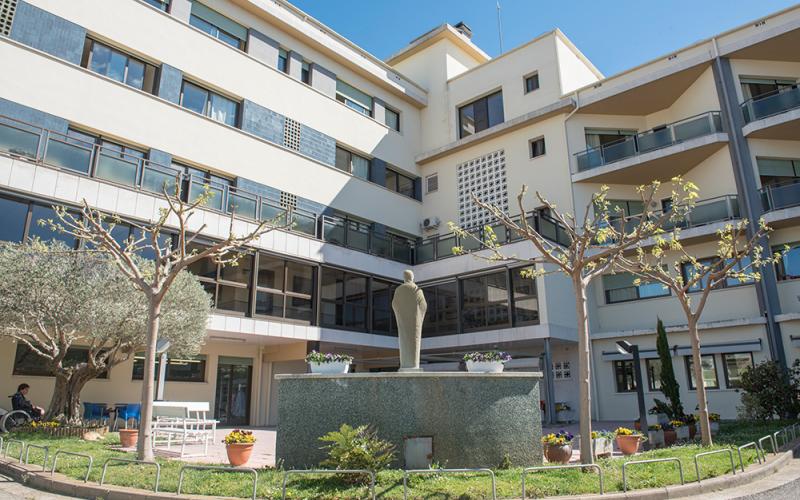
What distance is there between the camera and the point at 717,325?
1922 cm

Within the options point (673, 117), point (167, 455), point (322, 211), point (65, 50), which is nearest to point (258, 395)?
point (322, 211)

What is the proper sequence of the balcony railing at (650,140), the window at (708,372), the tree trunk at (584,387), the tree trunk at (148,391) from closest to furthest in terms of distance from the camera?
1. the tree trunk at (584,387)
2. the tree trunk at (148,391)
3. the window at (708,372)
4. the balcony railing at (650,140)

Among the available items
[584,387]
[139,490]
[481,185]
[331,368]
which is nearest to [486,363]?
[584,387]

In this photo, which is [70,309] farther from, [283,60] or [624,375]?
[624,375]

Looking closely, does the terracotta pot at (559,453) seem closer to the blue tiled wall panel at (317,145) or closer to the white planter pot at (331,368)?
the white planter pot at (331,368)

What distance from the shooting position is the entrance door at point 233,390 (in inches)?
765

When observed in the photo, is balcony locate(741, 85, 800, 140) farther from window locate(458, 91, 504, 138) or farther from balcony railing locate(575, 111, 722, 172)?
window locate(458, 91, 504, 138)

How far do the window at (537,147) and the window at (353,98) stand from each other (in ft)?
25.9

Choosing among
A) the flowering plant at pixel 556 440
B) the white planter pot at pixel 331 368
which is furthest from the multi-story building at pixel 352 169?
the flowering plant at pixel 556 440

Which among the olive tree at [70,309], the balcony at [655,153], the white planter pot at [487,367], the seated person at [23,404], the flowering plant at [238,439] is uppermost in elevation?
the balcony at [655,153]

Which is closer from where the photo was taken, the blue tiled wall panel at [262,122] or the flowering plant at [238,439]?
the flowering plant at [238,439]

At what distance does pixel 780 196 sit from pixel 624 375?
811cm

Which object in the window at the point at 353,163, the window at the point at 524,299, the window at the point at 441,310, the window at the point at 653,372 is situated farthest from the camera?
the window at the point at 353,163

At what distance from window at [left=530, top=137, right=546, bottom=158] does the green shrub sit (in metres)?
18.5
